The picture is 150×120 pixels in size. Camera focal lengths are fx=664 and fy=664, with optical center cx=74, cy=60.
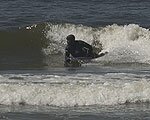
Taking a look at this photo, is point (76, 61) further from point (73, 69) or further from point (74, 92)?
point (74, 92)

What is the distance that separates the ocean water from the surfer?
11.5 inches

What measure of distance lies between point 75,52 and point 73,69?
1.82m

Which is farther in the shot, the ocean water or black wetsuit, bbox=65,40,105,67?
black wetsuit, bbox=65,40,105,67

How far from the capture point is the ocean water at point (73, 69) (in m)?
11.6

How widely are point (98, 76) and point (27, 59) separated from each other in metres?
5.72

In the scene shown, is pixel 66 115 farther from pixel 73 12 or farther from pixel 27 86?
pixel 73 12

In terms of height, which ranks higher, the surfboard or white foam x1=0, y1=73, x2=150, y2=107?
the surfboard

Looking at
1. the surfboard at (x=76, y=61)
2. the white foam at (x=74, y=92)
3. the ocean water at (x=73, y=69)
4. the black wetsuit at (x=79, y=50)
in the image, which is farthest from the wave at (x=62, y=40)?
the white foam at (x=74, y=92)

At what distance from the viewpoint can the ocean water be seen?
11557mm

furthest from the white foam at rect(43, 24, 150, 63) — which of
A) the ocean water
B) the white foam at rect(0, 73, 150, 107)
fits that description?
the white foam at rect(0, 73, 150, 107)

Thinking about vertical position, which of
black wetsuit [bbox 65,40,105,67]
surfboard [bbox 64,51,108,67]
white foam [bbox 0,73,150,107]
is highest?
black wetsuit [bbox 65,40,105,67]

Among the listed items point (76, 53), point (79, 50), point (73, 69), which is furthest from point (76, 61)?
point (73, 69)

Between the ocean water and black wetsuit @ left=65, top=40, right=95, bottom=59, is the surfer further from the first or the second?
the ocean water

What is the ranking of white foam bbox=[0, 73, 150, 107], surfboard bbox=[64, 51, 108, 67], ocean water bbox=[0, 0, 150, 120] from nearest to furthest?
ocean water bbox=[0, 0, 150, 120], white foam bbox=[0, 73, 150, 107], surfboard bbox=[64, 51, 108, 67]
